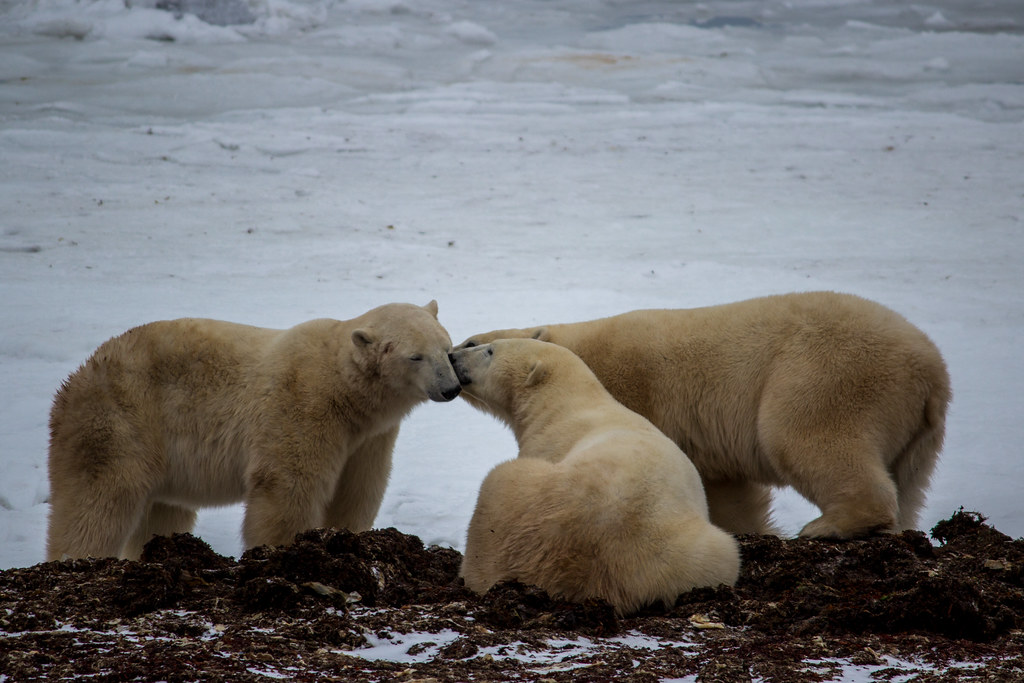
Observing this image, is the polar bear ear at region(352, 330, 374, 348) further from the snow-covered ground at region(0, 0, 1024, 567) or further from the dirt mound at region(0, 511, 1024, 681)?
the snow-covered ground at region(0, 0, 1024, 567)

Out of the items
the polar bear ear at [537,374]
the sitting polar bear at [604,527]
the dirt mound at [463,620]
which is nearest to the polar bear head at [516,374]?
the polar bear ear at [537,374]

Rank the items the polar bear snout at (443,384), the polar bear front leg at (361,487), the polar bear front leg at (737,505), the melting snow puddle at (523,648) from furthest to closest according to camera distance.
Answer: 1. the polar bear front leg at (737,505)
2. the polar bear front leg at (361,487)
3. the polar bear snout at (443,384)
4. the melting snow puddle at (523,648)

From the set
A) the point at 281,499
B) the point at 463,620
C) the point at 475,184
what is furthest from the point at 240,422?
the point at 475,184

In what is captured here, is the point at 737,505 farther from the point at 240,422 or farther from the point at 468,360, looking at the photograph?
the point at 240,422

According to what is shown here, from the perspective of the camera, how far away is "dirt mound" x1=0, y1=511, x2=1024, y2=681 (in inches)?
107

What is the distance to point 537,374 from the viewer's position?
14.8 feet

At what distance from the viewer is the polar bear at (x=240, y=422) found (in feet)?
14.2

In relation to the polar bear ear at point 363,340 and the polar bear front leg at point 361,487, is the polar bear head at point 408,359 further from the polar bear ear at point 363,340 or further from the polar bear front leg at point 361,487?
the polar bear front leg at point 361,487

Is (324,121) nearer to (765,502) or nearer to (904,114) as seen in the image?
(904,114)

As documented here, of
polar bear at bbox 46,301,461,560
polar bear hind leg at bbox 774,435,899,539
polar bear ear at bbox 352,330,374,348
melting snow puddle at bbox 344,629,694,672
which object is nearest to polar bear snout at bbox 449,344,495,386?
polar bear at bbox 46,301,461,560

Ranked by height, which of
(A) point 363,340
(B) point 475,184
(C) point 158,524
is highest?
(B) point 475,184

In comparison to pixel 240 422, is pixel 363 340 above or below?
above

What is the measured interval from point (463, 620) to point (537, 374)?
153 centimetres

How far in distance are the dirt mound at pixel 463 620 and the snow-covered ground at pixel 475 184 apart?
4.71 feet
